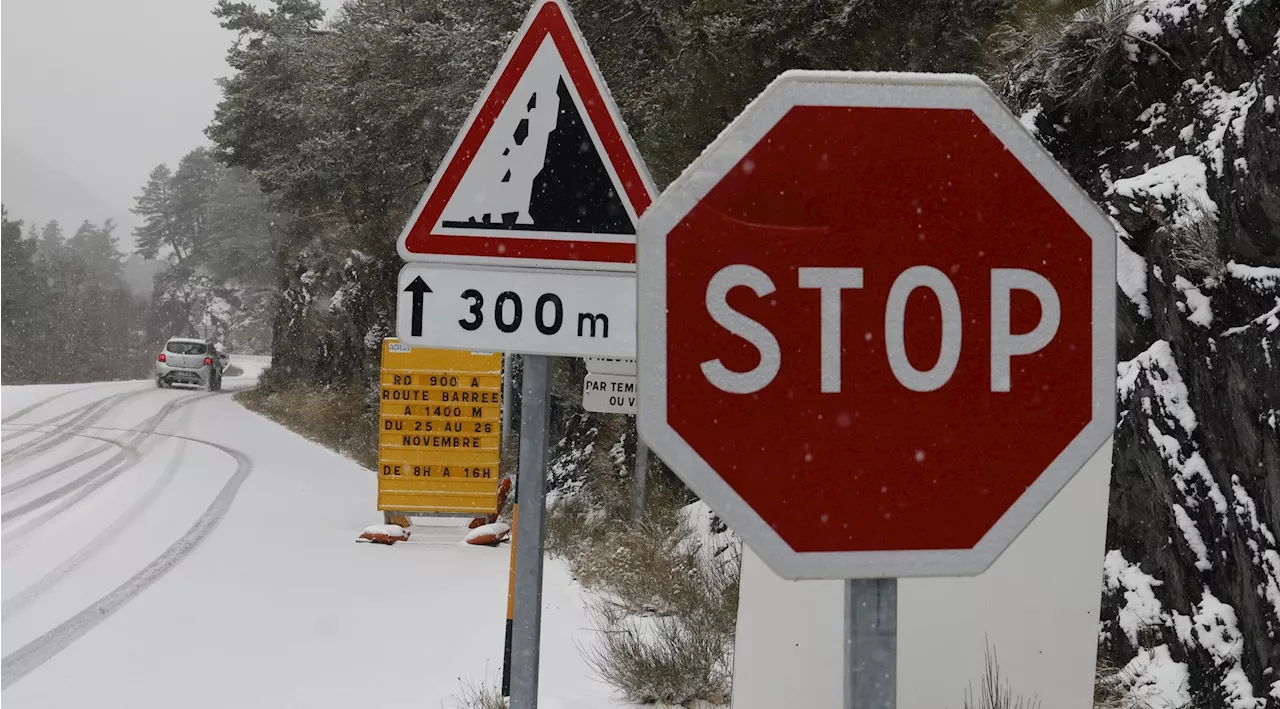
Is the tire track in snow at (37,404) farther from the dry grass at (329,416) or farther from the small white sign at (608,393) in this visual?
the small white sign at (608,393)

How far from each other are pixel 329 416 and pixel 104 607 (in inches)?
757

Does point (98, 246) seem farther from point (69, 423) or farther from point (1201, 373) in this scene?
point (1201, 373)

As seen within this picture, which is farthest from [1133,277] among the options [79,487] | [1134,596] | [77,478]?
[77,478]

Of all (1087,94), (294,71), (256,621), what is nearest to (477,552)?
(256,621)

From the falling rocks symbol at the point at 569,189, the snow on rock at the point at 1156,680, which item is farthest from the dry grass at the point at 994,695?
the falling rocks symbol at the point at 569,189

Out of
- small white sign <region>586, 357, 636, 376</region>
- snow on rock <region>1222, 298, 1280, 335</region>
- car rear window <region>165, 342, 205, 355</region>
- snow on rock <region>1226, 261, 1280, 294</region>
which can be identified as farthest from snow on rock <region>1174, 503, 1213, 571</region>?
car rear window <region>165, 342, 205, 355</region>

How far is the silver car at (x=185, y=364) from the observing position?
33.0 m

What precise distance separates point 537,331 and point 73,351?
73762mm

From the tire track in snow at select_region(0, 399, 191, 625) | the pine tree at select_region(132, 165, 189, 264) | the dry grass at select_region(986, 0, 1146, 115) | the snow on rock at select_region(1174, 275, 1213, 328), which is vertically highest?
the pine tree at select_region(132, 165, 189, 264)

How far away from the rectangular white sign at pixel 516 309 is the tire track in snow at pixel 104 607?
3.85 meters

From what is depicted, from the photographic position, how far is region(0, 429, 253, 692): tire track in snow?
5414 mm

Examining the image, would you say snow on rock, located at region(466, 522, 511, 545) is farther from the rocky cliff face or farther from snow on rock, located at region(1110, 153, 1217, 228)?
snow on rock, located at region(1110, 153, 1217, 228)

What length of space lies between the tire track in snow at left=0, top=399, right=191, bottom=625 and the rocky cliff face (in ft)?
21.6

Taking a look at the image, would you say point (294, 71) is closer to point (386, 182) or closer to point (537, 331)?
point (386, 182)
